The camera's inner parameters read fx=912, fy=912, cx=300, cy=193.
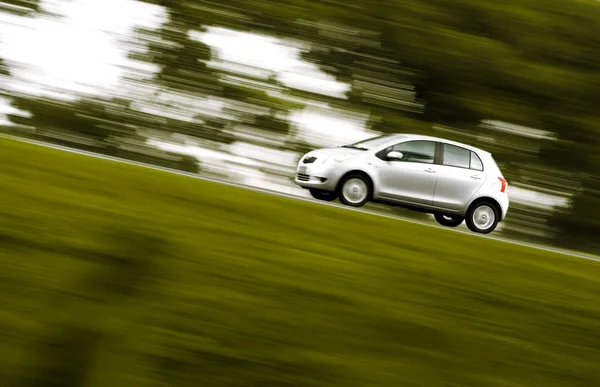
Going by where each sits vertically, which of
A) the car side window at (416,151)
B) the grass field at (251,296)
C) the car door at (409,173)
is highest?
the car side window at (416,151)

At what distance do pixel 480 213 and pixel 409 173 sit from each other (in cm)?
124

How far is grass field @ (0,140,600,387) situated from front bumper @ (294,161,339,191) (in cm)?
375

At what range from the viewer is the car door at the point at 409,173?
470 inches

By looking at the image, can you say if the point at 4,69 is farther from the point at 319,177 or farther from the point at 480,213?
the point at 480,213

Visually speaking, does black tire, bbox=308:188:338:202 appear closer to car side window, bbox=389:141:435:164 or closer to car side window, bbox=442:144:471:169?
car side window, bbox=389:141:435:164

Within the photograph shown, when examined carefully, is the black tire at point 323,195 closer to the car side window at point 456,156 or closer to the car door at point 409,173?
the car door at point 409,173

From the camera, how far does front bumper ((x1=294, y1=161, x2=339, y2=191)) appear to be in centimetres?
1181

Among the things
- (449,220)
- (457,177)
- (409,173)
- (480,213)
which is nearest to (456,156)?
(457,177)

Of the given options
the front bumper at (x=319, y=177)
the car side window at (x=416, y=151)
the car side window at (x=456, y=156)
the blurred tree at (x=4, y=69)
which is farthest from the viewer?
the blurred tree at (x=4, y=69)

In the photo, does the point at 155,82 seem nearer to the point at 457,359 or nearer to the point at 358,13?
the point at 358,13

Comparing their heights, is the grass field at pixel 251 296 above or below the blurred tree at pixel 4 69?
below

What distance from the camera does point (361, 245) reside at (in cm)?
742

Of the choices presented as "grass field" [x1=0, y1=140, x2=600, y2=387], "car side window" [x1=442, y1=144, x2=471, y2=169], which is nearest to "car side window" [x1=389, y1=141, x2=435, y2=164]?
"car side window" [x1=442, y1=144, x2=471, y2=169]

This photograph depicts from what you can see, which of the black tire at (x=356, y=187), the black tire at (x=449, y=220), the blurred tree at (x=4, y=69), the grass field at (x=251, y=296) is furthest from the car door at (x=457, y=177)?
the blurred tree at (x=4, y=69)
